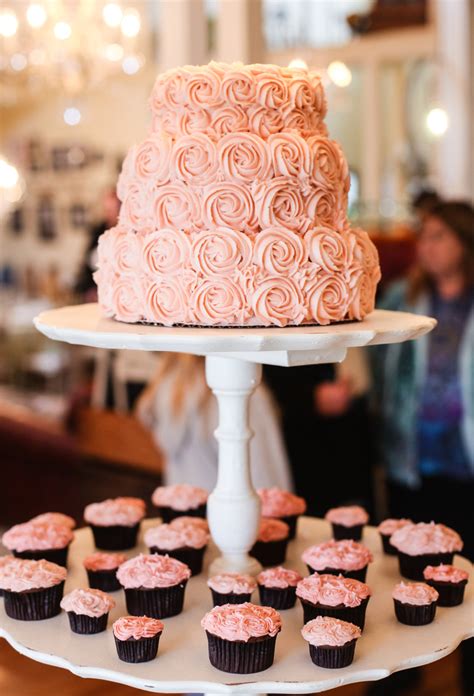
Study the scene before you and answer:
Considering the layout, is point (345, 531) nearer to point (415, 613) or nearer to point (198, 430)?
point (415, 613)

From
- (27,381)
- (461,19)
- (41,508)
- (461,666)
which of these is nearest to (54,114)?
(27,381)

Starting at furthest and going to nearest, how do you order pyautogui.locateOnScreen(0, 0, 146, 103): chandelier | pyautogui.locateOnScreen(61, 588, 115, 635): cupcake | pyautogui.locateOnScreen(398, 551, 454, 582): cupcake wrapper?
1. pyautogui.locateOnScreen(0, 0, 146, 103): chandelier
2. pyautogui.locateOnScreen(398, 551, 454, 582): cupcake wrapper
3. pyautogui.locateOnScreen(61, 588, 115, 635): cupcake

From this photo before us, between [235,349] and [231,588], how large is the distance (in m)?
0.43

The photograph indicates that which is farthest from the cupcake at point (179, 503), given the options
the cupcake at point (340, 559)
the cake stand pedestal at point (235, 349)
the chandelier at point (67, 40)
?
the chandelier at point (67, 40)

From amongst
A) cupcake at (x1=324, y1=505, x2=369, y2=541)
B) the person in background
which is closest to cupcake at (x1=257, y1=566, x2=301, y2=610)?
cupcake at (x1=324, y1=505, x2=369, y2=541)

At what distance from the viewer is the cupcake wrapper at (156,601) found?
5.10ft

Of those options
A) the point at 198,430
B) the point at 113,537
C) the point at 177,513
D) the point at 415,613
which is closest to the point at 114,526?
the point at 113,537

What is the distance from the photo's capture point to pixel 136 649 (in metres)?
1.39

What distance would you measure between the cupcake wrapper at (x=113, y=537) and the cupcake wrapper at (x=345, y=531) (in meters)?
0.41

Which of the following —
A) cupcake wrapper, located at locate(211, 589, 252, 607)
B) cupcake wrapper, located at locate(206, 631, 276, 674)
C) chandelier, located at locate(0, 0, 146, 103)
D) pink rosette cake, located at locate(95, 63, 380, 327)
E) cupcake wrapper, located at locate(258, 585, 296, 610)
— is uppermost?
chandelier, located at locate(0, 0, 146, 103)

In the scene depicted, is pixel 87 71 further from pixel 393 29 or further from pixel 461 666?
pixel 461 666

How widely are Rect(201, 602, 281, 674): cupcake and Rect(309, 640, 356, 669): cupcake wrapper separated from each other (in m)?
0.07

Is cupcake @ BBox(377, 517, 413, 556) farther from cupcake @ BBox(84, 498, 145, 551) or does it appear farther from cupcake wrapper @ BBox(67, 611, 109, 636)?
cupcake wrapper @ BBox(67, 611, 109, 636)

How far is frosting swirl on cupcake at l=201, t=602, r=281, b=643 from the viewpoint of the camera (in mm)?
1372
